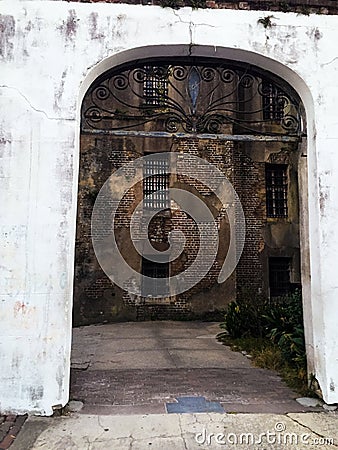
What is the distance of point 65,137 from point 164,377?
347 cm

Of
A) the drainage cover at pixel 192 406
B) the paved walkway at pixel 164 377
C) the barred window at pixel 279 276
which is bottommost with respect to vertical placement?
the paved walkway at pixel 164 377

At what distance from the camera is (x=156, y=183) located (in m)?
15.2

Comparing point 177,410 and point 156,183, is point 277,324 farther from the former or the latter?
point 156,183

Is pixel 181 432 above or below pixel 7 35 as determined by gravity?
below

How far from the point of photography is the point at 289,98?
5516 millimetres

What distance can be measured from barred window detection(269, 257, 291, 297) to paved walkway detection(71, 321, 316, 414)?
20.5ft

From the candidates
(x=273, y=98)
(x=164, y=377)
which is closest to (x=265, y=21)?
(x=273, y=98)

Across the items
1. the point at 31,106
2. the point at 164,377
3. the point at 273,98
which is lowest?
the point at 164,377

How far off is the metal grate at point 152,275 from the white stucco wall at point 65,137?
9876 millimetres

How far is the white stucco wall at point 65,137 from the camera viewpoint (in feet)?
14.5

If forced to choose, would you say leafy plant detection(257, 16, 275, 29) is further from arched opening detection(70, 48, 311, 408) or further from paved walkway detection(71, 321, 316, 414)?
arched opening detection(70, 48, 311, 408)

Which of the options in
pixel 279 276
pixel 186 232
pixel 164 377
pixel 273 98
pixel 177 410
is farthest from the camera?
pixel 279 276

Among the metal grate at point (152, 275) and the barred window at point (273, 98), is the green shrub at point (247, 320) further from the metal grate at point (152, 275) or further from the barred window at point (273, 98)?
the metal grate at point (152, 275)

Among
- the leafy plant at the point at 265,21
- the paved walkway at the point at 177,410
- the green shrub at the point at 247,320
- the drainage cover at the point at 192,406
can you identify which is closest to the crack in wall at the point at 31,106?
the leafy plant at the point at 265,21
